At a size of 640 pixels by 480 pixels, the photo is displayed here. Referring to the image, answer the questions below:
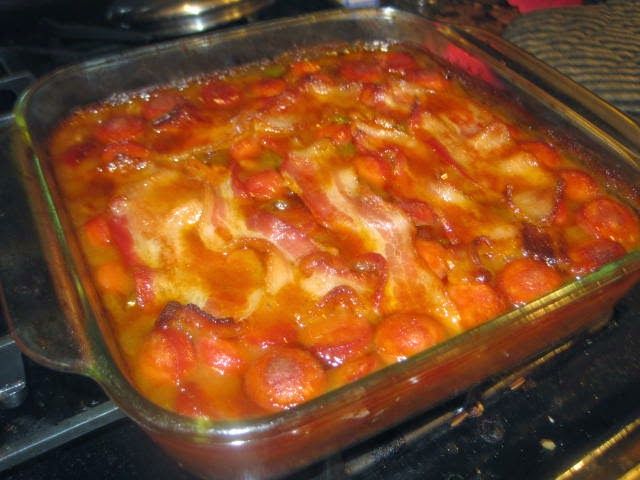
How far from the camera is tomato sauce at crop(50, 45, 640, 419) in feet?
3.77

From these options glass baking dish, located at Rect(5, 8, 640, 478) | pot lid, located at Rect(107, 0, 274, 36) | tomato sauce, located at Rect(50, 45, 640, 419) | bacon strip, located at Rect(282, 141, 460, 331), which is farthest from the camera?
pot lid, located at Rect(107, 0, 274, 36)

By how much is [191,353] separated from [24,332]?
293 mm

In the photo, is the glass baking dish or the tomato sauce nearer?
the glass baking dish

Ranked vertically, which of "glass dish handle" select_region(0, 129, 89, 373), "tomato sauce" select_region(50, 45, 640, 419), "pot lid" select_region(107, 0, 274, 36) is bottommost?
"tomato sauce" select_region(50, 45, 640, 419)

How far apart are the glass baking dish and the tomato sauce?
7 cm

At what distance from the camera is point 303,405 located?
3.00 ft

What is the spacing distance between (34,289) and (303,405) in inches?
21.5

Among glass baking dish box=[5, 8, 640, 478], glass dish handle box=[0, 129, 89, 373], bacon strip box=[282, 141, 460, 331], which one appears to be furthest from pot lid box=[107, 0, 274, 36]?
glass dish handle box=[0, 129, 89, 373]

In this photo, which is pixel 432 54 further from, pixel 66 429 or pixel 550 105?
pixel 66 429

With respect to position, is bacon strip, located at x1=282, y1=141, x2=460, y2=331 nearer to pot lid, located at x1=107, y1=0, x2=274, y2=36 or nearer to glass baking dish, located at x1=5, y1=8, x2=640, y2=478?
glass baking dish, located at x1=5, y1=8, x2=640, y2=478

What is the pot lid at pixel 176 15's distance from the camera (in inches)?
86.7

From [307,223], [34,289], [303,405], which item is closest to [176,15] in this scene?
[307,223]

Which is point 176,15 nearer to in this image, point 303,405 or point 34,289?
point 34,289

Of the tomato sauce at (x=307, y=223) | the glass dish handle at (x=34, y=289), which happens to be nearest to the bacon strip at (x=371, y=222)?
the tomato sauce at (x=307, y=223)
